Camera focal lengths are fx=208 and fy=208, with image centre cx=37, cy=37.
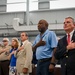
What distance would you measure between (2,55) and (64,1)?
4.34 m

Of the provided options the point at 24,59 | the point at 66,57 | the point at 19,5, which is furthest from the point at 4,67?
the point at 19,5

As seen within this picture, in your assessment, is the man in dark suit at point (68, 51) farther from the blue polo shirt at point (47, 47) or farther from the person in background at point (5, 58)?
the person in background at point (5, 58)

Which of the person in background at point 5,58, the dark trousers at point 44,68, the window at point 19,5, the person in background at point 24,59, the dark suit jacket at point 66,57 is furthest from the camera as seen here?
the window at point 19,5

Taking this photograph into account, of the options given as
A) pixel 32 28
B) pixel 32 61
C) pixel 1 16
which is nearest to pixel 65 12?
pixel 32 28

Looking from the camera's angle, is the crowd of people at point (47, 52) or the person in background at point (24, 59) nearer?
the crowd of people at point (47, 52)

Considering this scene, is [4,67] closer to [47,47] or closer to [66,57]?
[47,47]

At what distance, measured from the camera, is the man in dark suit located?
7.88ft

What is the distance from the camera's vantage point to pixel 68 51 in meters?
2.45

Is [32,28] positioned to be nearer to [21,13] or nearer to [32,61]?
[21,13]

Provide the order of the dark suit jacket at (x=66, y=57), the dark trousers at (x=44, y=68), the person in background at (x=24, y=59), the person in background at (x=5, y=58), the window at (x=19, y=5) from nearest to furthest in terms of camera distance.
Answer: the dark suit jacket at (x=66, y=57) → the dark trousers at (x=44, y=68) → the person in background at (x=24, y=59) → the person in background at (x=5, y=58) → the window at (x=19, y=5)

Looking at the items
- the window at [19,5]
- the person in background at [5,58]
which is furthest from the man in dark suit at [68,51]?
the window at [19,5]

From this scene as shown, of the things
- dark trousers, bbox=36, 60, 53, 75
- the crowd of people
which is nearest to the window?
the crowd of people

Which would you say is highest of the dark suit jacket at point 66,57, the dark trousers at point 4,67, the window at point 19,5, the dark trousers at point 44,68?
the window at point 19,5

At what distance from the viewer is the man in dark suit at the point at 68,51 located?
7.88ft
